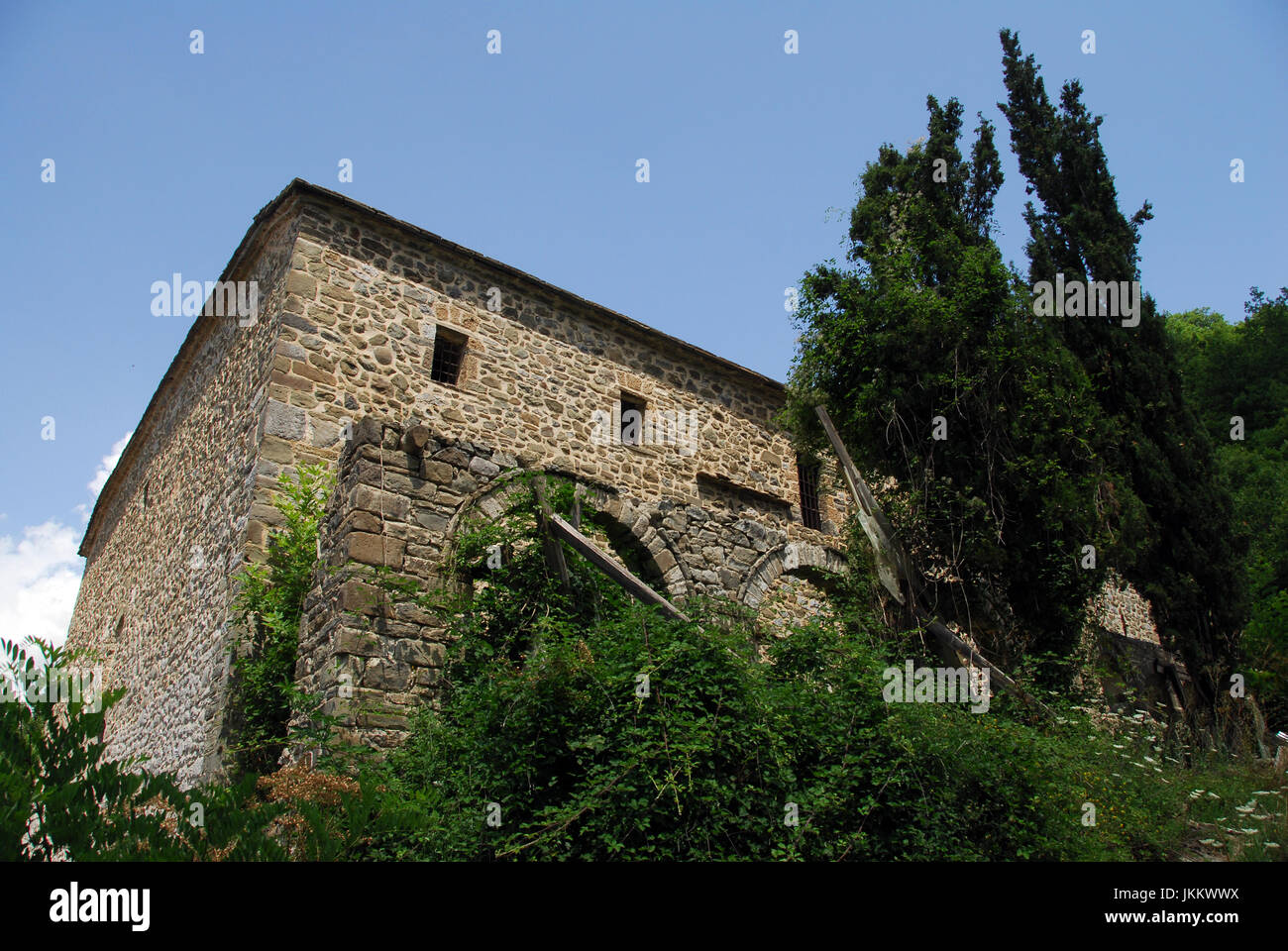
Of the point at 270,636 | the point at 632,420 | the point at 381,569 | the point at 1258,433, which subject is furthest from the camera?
the point at 1258,433

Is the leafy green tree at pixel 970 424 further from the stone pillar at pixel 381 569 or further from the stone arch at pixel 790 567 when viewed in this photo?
the stone pillar at pixel 381 569

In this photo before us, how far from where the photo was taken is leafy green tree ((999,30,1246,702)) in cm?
1135

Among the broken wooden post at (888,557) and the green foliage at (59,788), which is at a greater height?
the broken wooden post at (888,557)

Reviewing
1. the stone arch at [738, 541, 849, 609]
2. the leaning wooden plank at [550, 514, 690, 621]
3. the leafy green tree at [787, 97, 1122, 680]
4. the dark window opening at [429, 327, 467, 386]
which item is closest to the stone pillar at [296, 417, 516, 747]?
the leaning wooden plank at [550, 514, 690, 621]

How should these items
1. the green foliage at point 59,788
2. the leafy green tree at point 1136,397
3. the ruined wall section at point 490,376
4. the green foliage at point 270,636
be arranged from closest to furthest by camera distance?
the green foliage at point 59,788, the green foliage at point 270,636, the ruined wall section at point 490,376, the leafy green tree at point 1136,397

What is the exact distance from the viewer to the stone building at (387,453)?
299 inches

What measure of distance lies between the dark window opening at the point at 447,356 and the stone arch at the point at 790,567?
487cm

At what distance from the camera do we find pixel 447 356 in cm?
1202

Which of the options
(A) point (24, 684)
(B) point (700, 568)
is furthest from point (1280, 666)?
(A) point (24, 684)

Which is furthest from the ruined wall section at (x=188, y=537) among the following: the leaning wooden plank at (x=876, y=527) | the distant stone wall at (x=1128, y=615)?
the distant stone wall at (x=1128, y=615)

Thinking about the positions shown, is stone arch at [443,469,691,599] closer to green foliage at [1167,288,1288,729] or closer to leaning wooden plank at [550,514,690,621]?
leaning wooden plank at [550,514,690,621]

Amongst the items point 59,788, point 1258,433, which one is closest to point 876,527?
point 59,788

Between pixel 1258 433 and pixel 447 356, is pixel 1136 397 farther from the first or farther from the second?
pixel 1258 433

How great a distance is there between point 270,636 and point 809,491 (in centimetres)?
994
